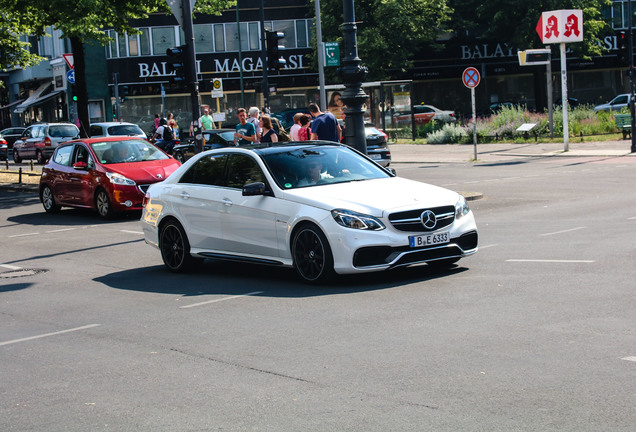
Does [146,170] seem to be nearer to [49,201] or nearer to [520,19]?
[49,201]

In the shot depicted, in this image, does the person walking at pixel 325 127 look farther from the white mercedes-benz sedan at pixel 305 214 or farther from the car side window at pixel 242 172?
the car side window at pixel 242 172

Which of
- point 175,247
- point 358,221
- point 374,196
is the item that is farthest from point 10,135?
point 358,221

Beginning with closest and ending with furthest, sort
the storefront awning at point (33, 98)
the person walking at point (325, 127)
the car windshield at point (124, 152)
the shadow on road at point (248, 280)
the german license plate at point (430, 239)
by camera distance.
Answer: the german license plate at point (430, 239) < the shadow on road at point (248, 280) < the person walking at point (325, 127) < the car windshield at point (124, 152) < the storefront awning at point (33, 98)

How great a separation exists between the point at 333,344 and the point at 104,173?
12.5 m

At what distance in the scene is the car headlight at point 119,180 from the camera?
1841 centimetres

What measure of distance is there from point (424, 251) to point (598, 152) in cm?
2204

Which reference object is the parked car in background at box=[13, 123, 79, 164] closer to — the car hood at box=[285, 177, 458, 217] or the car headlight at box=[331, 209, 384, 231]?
the car hood at box=[285, 177, 458, 217]

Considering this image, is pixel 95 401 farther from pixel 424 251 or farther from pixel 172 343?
pixel 424 251

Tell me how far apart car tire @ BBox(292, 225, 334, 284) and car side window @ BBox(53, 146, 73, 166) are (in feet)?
37.6

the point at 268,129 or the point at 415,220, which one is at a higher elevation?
the point at 268,129

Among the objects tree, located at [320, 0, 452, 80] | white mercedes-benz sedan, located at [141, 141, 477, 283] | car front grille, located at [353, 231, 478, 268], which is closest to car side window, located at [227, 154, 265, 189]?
white mercedes-benz sedan, located at [141, 141, 477, 283]

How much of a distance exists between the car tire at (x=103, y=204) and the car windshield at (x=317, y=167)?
8360 millimetres

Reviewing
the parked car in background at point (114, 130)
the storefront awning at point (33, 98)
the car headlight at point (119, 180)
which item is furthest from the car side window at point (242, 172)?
the storefront awning at point (33, 98)

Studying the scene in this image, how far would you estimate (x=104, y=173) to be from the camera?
18.7 meters
